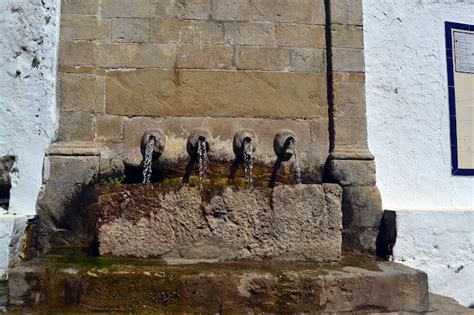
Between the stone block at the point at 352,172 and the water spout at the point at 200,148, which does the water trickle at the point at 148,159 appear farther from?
the stone block at the point at 352,172

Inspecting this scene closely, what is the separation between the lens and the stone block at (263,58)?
15.2 feet

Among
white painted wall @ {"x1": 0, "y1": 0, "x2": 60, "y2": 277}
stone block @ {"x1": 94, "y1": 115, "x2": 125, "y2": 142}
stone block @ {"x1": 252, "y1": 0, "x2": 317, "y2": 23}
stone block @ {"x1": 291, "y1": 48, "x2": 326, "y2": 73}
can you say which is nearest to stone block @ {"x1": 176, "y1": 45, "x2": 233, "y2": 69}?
stone block @ {"x1": 252, "y1": 0, "x2": 317, "y2": 23}

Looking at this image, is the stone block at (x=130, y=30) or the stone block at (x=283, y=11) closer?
the stone block at (x=130, y=30)

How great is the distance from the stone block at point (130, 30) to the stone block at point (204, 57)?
12.9 inches

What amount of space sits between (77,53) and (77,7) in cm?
40

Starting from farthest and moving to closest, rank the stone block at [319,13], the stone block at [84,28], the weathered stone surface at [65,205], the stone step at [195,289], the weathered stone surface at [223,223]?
the stone block at [319,13], the stone block at [84,28], the weathered stone surface at [65,205], the weathered stone surface at [223,223], the stone step at [195,289]

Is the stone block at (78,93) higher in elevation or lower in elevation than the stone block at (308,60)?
lower

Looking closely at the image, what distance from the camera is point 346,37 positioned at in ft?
15.6

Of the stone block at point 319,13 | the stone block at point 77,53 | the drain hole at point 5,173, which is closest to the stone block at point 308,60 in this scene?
the stone block at point 319,13

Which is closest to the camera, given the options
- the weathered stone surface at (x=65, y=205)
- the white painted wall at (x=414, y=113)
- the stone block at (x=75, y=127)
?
the weathered stone surface at (x=65, y=205)

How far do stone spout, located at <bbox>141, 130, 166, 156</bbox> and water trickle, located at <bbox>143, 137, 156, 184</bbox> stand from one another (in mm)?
21

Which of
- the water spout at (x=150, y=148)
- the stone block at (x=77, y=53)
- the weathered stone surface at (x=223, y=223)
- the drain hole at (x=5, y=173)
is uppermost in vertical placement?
the stone block at (x=77, y=53)

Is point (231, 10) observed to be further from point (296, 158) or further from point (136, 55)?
point (296, 158)

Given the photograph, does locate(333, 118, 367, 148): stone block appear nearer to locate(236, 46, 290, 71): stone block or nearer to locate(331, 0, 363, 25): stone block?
locate(236, 46, 290, 71): stone block
